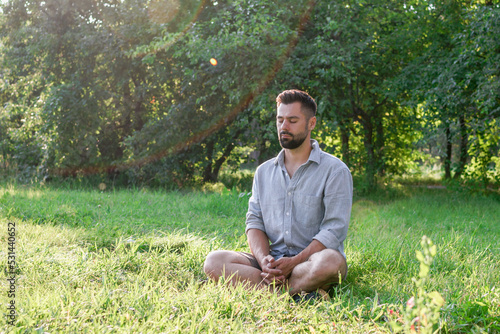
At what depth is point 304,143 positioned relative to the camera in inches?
146

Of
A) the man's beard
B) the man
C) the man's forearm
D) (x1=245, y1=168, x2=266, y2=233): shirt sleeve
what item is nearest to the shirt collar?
the man

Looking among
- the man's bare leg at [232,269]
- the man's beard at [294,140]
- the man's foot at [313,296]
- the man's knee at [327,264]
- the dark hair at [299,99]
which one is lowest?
the man's foot at [313,296]

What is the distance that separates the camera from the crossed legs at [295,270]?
3.33m

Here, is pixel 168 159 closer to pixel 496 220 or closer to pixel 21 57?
pixel 21 57

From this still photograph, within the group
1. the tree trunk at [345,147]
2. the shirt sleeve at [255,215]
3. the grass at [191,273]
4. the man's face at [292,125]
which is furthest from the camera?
the tree trunk at [345,147]

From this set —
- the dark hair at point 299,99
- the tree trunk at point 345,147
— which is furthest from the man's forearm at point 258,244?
the tree trunk at point 345,147

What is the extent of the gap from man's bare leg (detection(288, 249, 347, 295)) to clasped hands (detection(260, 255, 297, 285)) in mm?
61

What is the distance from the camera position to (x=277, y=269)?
11.0 feet

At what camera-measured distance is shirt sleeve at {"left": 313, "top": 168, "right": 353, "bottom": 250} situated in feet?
11.3

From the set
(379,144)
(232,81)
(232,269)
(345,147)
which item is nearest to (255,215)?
(232,269)

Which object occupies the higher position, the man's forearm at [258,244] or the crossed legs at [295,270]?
the man's forearm at [258,244]

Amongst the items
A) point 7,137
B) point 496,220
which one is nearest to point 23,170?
point 7,137

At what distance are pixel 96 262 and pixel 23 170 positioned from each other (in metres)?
8.75

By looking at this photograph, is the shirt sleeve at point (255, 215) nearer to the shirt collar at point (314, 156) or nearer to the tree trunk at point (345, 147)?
the shirt collar at point (314, 156)
